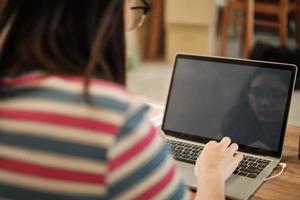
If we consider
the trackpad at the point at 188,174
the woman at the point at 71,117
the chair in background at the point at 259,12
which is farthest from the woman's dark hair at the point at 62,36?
the chair in background at the point at 259,12

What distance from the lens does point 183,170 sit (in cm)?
110

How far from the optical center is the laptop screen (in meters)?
1.15

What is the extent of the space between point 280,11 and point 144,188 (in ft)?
13.0

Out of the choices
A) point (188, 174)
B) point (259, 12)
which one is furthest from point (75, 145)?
point (259, 12)

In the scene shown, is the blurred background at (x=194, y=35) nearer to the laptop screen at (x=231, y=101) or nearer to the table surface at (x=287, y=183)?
the laptop screen at (x=231, y=101)

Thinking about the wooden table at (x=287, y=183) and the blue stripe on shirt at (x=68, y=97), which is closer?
the blue stripe on shirt at (x=68, y=97)

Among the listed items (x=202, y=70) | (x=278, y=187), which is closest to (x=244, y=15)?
(x=202, y=70)

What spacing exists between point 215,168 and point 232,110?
303mm

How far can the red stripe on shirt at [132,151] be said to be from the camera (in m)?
0.56

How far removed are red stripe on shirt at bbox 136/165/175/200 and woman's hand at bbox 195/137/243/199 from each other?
0.26 metres

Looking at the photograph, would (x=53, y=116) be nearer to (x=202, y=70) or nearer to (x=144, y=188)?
(x=144, y=188)

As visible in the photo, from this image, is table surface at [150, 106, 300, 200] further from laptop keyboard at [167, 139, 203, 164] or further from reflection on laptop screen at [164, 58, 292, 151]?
laptop keyboard at [167, 139, 203, 164]

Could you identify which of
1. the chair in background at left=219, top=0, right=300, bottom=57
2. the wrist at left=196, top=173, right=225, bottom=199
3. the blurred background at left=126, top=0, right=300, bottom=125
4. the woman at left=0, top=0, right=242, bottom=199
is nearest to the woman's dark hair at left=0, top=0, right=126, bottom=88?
the woman at left=0, top=0, right=242, bottom=199

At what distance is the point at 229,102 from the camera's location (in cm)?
122
